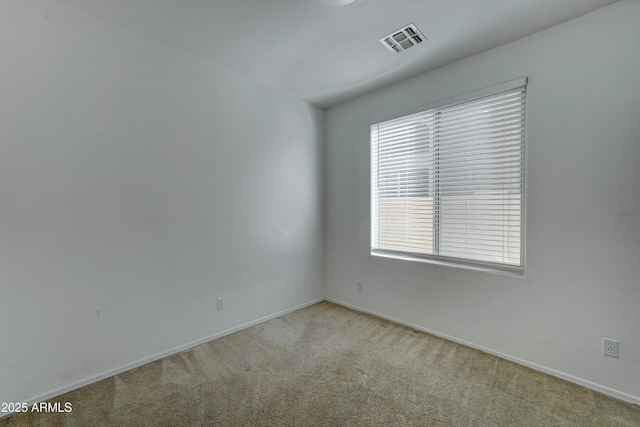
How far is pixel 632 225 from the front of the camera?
1.73 meters

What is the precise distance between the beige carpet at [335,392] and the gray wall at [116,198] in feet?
1.10

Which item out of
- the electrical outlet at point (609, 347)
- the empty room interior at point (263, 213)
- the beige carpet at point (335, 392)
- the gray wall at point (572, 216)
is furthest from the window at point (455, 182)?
the beige carpet at point (335, 392)

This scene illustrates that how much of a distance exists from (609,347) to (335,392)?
1.92 metres

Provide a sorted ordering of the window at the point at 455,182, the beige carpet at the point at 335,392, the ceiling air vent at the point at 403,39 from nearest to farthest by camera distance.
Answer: the beige carpet at the point at 335,392, the ceiling air vent at the point at 403,39, the window at the point at 455,182

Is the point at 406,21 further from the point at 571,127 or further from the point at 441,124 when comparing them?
the point at 571,127

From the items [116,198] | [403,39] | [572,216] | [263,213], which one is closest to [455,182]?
[572,216]

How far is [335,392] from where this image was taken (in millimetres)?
1824

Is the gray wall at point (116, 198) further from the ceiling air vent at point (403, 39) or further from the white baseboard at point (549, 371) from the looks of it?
the white baseboard at point (549, 371)

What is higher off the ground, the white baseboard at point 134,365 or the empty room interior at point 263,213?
the empty room interior at point 263,213

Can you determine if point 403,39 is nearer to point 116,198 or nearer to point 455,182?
Answer: point 455,182

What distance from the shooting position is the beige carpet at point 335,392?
159cm

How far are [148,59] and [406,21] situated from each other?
6.86 feet

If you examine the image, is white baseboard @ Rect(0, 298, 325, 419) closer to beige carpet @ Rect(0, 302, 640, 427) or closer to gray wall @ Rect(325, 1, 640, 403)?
beige carpet @ Rect(0, 302, 640, 427)

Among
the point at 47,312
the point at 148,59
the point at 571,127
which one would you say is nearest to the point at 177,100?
the point at 148,59
